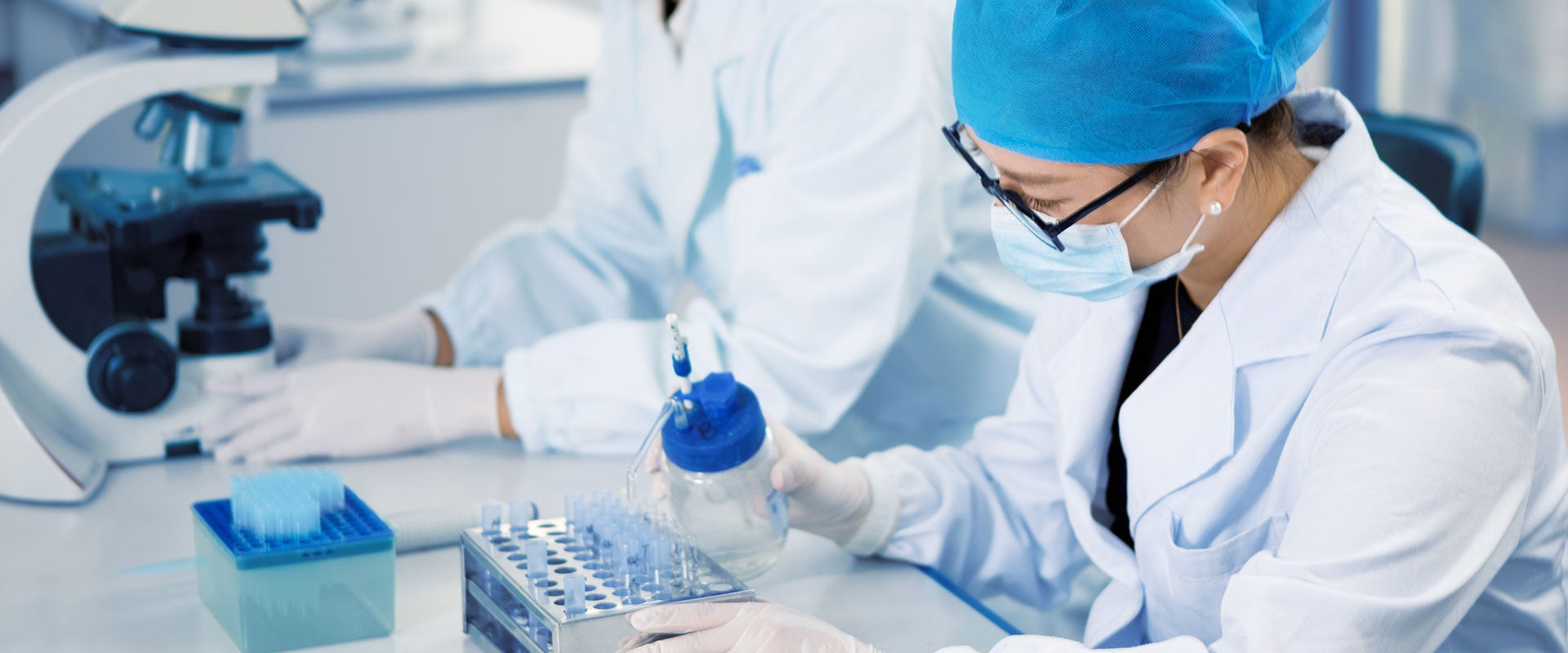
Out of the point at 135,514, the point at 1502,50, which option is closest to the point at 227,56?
the point at 135,514

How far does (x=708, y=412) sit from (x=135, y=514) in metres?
0.66

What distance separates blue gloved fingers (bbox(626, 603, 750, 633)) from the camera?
1.02 metres

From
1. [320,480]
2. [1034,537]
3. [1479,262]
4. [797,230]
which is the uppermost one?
[1479,262]

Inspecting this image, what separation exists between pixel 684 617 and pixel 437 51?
2793 millimetres

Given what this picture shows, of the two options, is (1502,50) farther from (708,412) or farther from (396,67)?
(708,412)

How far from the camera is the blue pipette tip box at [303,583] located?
1114 millimetres

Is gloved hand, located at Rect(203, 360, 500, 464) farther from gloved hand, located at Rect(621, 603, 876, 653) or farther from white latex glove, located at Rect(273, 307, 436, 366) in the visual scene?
gloved hand, located at Rect(621, 603, 876, 653)

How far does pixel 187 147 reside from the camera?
1.57 m

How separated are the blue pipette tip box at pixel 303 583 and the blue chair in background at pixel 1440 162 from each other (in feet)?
3.62

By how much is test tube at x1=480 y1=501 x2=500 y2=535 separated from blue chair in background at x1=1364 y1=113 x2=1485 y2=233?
39.3 inches

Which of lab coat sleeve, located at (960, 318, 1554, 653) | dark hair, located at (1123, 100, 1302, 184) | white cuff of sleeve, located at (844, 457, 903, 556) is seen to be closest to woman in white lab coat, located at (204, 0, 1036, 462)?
white cuff of sleeve, located at (844, 457, 903, 556)

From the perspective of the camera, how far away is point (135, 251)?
1.56 m

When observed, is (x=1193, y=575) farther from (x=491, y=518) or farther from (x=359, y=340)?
(x=359, y=340)

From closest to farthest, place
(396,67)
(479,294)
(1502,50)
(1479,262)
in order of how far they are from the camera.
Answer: (1479,262), (479,294), (396,67), (1502,50)
